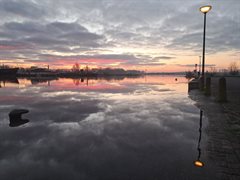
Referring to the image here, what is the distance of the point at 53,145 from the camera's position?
475cm

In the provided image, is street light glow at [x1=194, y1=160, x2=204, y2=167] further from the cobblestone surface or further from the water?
the cobblestone surface

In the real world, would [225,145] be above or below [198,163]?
above

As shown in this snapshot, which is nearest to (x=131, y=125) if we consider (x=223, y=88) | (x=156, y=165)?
(x=156, y=165)

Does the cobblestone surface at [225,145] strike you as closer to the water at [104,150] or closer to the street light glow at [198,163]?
the water at [104,150]

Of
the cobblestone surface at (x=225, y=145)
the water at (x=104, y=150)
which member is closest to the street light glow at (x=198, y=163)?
the water at (x=104, y=150)

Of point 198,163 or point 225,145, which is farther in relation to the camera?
point 225,145

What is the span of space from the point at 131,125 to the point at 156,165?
2.98 meters

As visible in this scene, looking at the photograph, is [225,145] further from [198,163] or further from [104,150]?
[104,150]

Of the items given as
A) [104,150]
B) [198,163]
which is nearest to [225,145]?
[198,163]

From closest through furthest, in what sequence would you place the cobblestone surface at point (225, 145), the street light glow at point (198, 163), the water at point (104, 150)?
the cobblestone surface at point (225, 145), the water at point (104, 150), the street light glow at point (198, 163)

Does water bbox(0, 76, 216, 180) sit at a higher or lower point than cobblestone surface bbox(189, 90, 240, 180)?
lower

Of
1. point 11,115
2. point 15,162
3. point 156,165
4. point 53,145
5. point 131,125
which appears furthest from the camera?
point 11,115

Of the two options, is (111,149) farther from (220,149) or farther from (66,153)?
(220,149)

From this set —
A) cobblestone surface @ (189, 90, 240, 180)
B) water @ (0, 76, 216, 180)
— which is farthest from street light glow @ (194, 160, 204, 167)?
cobblestone surface @ (189, 90, 240, 180)
